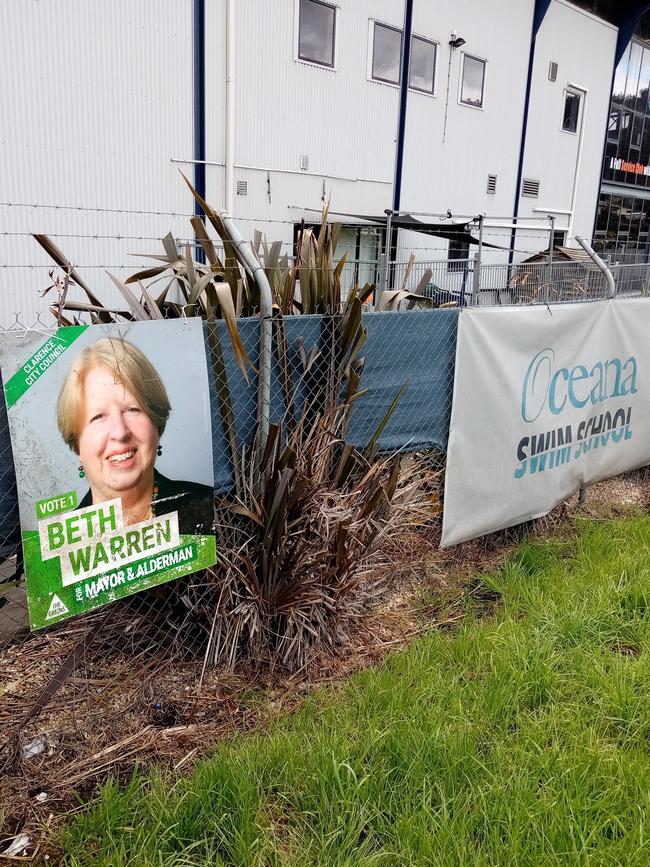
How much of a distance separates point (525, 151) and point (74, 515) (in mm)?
18033

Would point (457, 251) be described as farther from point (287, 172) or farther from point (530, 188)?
point (287, 172)

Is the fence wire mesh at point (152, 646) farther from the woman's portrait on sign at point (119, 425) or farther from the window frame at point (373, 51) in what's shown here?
the window frame at point (373, 51)

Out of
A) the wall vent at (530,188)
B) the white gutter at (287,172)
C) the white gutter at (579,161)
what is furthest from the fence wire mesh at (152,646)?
the white gutter at (579,161)

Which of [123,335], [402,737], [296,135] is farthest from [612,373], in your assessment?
[296,135]

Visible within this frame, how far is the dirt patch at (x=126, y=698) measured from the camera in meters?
2.57

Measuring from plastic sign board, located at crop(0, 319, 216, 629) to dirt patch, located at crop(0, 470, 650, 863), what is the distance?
46cm

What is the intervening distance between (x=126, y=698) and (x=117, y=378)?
141 centimetres

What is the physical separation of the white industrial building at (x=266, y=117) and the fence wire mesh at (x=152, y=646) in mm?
1913

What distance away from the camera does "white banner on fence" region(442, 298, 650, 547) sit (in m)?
4.33

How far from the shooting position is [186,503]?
9.64ft

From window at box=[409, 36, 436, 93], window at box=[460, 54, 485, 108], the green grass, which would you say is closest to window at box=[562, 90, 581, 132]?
window at box=[460, 54, 485, 108]

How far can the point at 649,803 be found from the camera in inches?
94.0

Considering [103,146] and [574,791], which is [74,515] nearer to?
[574,791]

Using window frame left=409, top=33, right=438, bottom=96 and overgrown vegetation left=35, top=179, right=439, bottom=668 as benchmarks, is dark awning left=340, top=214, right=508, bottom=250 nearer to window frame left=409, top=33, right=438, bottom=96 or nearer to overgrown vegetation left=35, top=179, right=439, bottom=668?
window frame left=409, top=33, right=438, bottom=96
